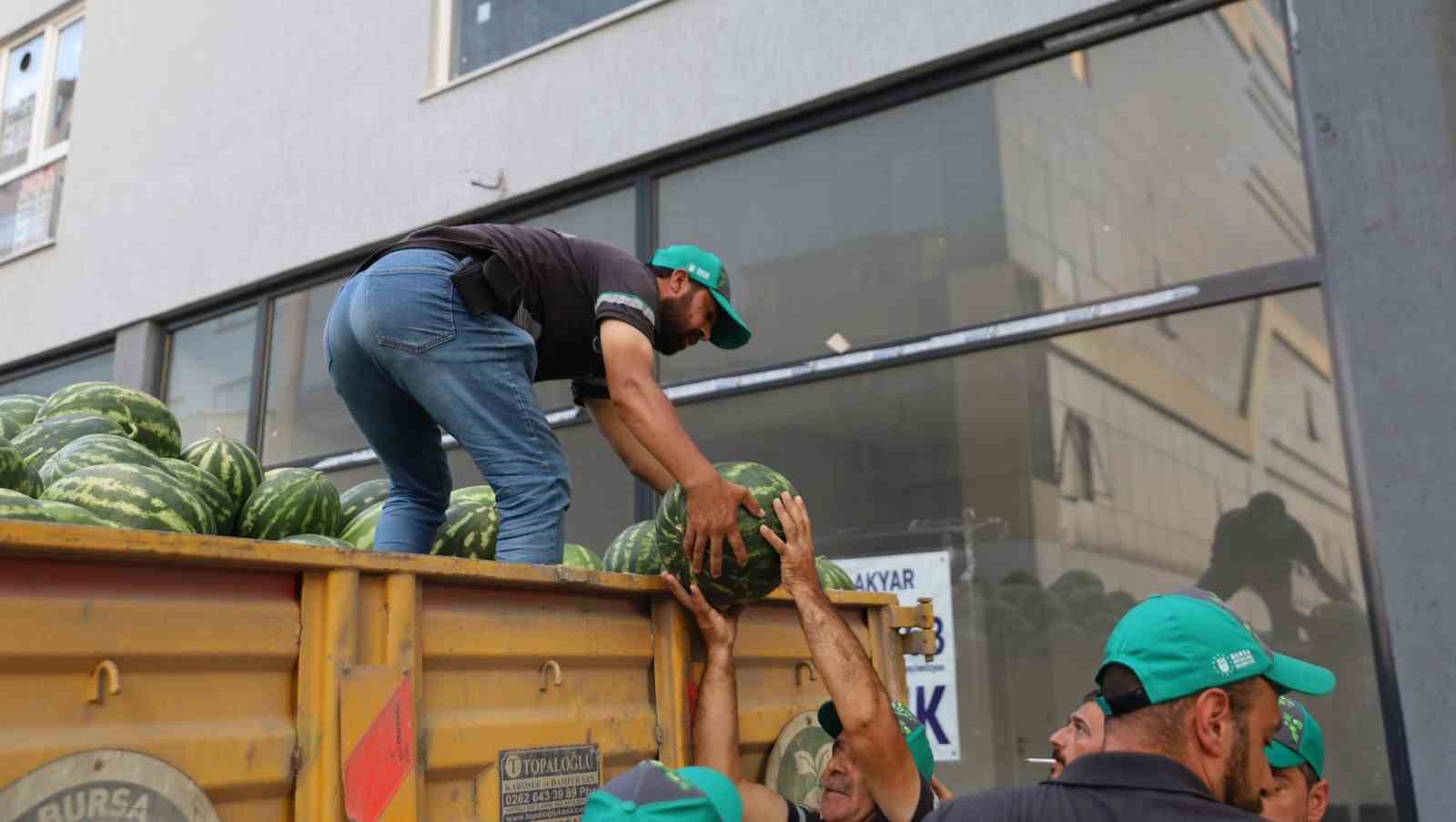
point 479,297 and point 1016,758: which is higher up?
point 479,297

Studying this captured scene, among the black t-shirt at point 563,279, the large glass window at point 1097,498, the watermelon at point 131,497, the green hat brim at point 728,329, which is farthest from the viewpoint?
the large glass window at point 1097,498

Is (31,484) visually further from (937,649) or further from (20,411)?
(937,649)

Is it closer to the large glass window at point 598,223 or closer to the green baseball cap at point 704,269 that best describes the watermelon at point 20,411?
the green baseball cap at point 704,269

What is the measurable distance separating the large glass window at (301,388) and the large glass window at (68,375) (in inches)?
93.8

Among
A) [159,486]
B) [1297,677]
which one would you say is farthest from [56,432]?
[1297,677]

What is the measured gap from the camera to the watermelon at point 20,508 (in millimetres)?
2879

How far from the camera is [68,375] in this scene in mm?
11758

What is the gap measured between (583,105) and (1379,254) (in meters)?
5.02

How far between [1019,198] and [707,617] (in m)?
4.22

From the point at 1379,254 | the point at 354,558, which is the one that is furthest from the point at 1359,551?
the point at 354,558

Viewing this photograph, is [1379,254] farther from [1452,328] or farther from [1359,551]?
[1359,551]

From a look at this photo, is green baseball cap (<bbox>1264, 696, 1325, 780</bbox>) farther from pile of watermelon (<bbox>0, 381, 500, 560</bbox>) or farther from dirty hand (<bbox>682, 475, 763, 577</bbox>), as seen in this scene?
pile of watermelon (<bbox>0, 381, 500, 560</bbox>)

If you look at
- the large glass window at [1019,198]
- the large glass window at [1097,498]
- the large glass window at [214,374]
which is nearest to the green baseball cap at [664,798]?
the large glass window at [1097,498]

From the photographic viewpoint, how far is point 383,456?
12.8 feet
